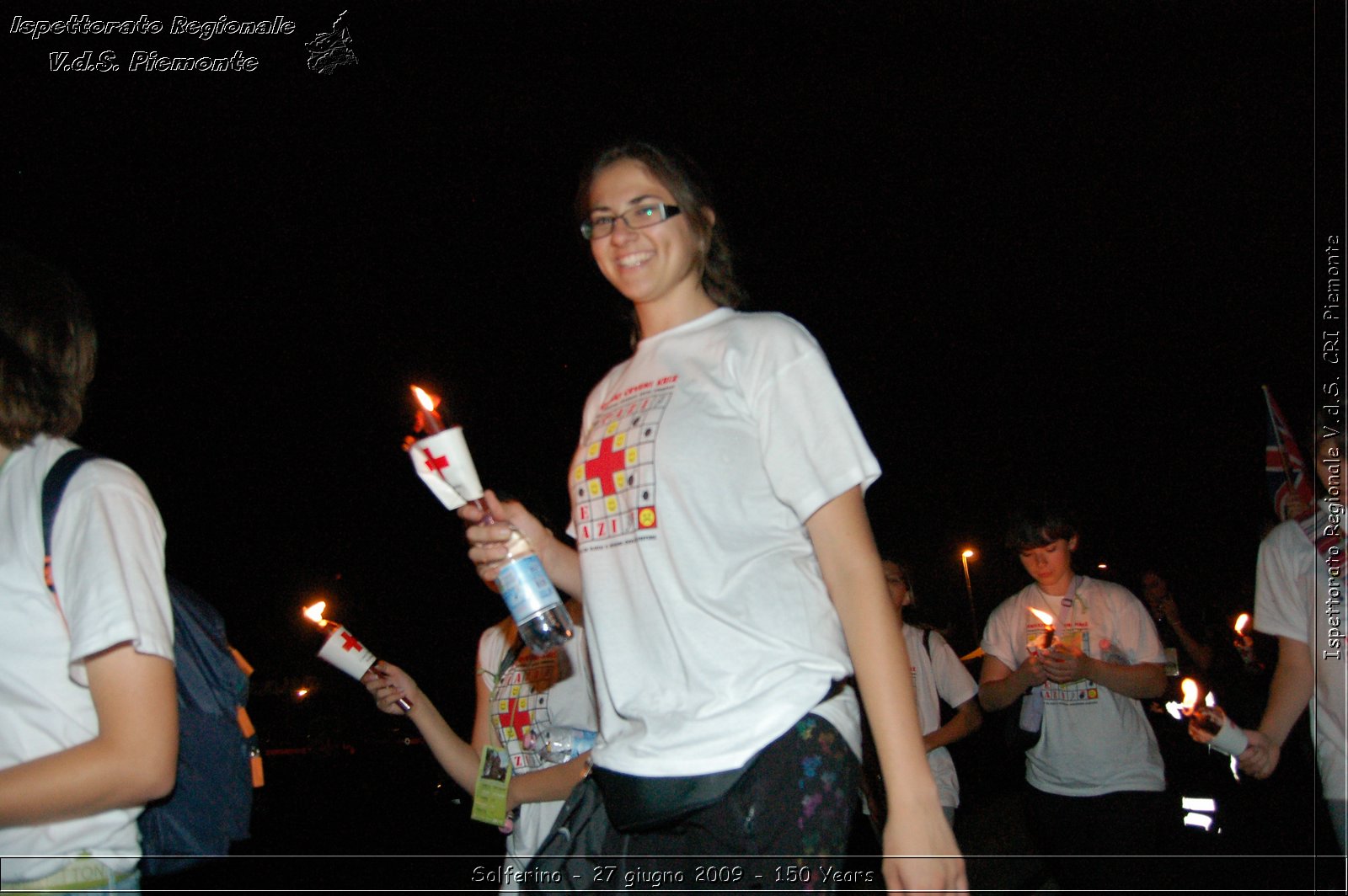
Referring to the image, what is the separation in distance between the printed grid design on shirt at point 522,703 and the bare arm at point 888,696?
1894 millimetres

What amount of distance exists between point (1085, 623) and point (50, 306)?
5.05m

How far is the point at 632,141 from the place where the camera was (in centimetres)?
230

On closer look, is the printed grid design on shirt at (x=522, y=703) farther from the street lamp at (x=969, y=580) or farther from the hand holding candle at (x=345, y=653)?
the street lamp at (x=969, y=580)

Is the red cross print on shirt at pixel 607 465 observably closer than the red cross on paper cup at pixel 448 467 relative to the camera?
Yes

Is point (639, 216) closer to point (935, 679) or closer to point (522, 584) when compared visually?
point (522, 584)

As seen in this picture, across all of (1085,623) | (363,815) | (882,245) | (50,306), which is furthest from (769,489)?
(363,815)

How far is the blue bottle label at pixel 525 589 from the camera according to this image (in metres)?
1.88

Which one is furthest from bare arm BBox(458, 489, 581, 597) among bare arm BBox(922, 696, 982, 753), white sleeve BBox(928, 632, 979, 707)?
white sleeve BBox(928, 632, 979, 707)

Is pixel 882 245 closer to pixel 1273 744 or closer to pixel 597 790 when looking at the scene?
pixel 1273 744

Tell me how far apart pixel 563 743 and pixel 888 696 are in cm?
197

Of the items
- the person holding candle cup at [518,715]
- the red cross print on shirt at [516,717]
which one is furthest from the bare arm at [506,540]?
the red cross print on shirt at [516,717]

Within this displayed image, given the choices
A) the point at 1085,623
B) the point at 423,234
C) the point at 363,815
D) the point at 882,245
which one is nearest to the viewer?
the point at 1085,623

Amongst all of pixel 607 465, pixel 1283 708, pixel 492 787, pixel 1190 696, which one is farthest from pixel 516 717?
pixel 1283 708

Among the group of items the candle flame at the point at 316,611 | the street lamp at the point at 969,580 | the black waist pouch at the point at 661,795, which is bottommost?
the street lamp at the point at 969,580
